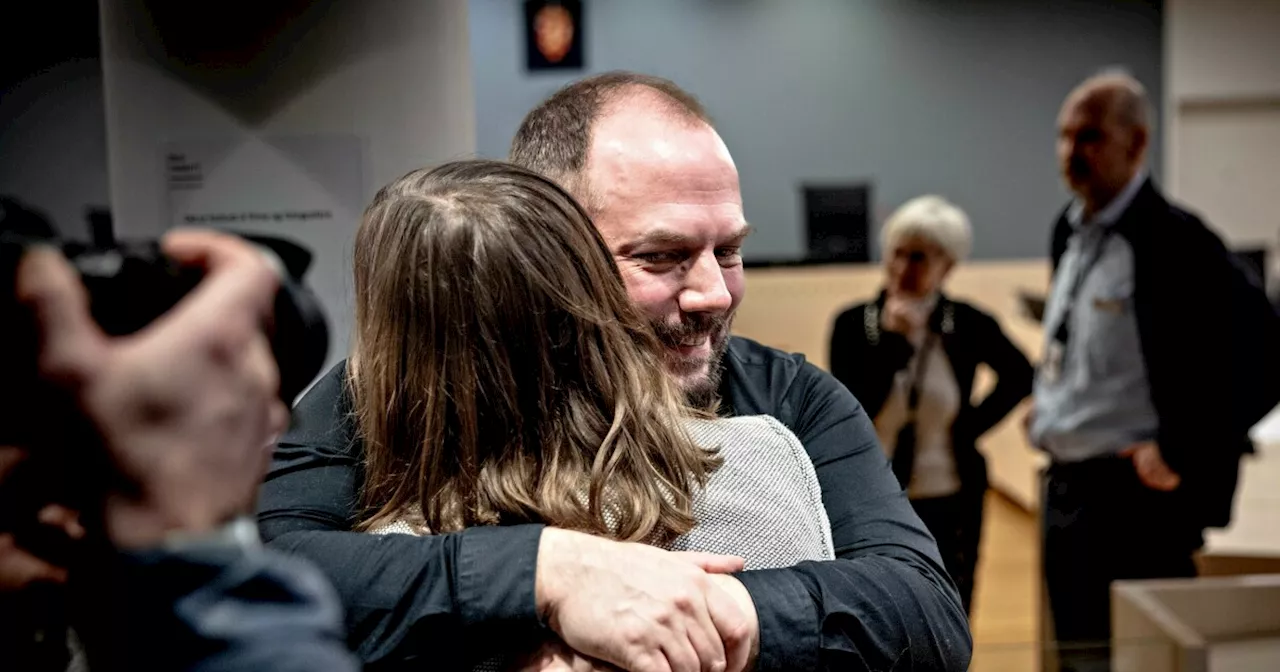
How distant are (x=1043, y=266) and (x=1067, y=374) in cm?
271

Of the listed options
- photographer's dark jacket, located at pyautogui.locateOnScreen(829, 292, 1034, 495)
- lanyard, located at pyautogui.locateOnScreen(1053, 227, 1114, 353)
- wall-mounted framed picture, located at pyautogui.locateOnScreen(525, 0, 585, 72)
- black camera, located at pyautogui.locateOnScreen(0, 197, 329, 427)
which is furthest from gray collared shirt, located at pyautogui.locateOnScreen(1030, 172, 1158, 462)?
black camera, located at pyautogui.locateOnScreen(0, 197, 329, 427)

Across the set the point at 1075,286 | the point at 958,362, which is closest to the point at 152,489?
the point at 958,362

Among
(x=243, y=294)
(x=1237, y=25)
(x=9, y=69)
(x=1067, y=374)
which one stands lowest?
(x=1067, y=374)

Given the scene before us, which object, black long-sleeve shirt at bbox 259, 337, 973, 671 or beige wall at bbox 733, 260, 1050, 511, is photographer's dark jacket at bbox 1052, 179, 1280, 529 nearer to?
beige wall at bbox 733, 260, 1050, 511

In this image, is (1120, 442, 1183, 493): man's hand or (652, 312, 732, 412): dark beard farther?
(1120, 442, 1183, 493): man's hand

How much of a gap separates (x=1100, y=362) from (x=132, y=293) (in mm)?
2748

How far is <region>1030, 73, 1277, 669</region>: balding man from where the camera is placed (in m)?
2.73

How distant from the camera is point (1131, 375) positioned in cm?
284

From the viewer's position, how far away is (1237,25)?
609cm

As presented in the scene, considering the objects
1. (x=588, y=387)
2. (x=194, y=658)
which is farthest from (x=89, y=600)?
(x=588, y=387)

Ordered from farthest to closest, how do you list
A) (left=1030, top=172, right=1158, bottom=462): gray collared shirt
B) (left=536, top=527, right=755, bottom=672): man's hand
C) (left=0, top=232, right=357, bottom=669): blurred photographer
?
(left=1030, top=172, right=1158, bottom=462): gray collared shirt → (left=536, top=527, right=755, bottom=672): man's hand → (left=0, top=232, right=357, bottom=669): blurred photographer

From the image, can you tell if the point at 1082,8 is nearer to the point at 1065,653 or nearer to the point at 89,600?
the point at 1065,653

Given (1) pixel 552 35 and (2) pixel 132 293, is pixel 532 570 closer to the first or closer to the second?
(2) pixel 132 293

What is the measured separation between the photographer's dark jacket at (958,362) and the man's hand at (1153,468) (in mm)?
290
